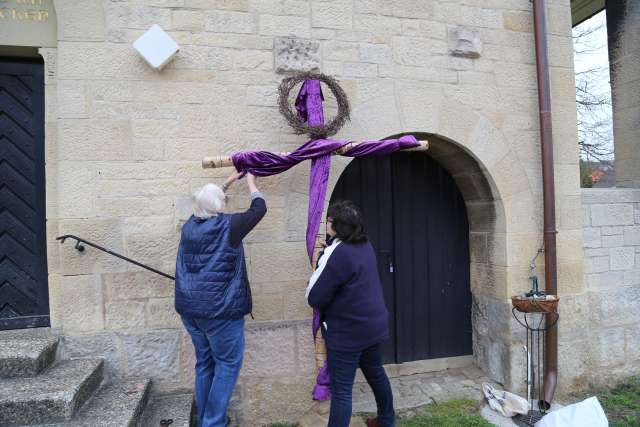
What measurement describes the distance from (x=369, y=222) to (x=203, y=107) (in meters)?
1.69

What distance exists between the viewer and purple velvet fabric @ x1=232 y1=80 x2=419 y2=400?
8.75 feet

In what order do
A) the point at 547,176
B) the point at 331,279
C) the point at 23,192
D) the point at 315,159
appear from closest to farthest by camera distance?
the point at 331,279
the point at 315,159
the point at 23,192
the point at 547,176

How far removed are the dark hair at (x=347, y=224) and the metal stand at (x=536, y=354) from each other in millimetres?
1727

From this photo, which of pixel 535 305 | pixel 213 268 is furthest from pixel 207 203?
pixel 535 305

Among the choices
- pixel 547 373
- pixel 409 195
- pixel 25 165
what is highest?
pixel 25 165

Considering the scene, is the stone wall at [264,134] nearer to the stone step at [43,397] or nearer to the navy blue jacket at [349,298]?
the stone step at [43,397]

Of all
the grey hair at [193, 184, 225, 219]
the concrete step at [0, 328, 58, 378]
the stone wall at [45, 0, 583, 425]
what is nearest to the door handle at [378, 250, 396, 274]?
the stone wall at [45, 0, 583, 425]

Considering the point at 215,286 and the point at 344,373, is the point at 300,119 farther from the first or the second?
the point at 344,373

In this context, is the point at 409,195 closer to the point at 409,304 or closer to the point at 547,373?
the point at 409,304

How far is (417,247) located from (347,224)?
163 centimetres

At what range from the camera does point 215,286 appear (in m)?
2.28

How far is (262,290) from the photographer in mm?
3010

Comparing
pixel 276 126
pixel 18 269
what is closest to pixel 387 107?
pixel 276 126

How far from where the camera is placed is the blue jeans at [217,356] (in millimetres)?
2352
